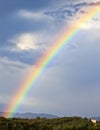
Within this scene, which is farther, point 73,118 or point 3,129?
point 73,118

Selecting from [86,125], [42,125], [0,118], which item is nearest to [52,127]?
[42,125]

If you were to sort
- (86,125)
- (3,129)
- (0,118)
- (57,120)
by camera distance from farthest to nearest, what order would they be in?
(57,120) < (0,118) < (86,125) < (3,129)

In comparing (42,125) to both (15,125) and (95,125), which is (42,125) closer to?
(15,125)

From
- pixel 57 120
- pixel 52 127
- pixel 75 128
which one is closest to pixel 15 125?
pixel 52 127

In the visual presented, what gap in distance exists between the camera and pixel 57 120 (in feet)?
472

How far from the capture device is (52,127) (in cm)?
11844

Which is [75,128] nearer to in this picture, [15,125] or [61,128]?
Answer: [61,128]

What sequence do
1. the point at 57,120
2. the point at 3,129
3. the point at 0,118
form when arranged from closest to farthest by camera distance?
the point at 3,129 < the point at 0,118 < the point at 57,120

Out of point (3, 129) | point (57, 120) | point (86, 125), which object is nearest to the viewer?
point (3, 129)

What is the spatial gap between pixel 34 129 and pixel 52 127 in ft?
21.0

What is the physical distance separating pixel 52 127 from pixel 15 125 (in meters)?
12.0

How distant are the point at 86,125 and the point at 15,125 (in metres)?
23.3

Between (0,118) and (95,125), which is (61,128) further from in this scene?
(0,118)

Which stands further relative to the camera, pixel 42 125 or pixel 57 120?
pixel 57 120
